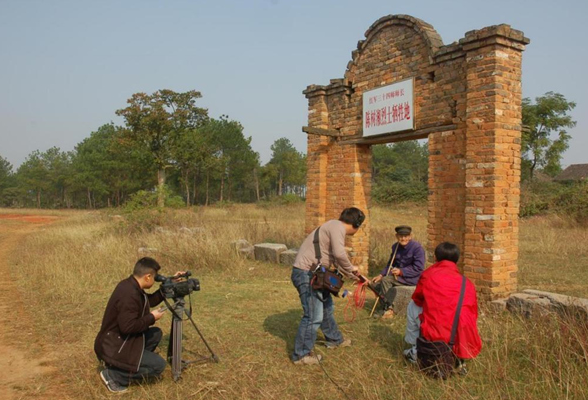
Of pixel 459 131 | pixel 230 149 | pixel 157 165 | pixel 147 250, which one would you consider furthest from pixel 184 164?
pixel 459 131

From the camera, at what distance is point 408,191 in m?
34.9

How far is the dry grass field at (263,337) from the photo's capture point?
4.18m

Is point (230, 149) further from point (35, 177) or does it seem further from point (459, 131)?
point (459, 131)

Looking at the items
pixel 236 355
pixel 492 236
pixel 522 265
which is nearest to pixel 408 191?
pixel 522 265

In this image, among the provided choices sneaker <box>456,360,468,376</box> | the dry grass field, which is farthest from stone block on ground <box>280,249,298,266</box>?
sneaker <box>456,360,468,376</box>

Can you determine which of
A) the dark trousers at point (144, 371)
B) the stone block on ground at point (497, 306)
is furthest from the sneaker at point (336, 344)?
the stone block on ground at point (497, 306)

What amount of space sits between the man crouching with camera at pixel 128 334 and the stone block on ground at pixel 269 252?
7.31m

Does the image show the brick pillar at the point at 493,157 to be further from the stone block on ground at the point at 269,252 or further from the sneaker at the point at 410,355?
the stone block on ground at the point at 269,252

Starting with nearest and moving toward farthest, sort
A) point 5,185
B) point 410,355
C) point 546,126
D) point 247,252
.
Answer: point 410,355 → point 247,252 → point 546,126 → point 5,185

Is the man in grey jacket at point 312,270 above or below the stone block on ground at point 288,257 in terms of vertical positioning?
above

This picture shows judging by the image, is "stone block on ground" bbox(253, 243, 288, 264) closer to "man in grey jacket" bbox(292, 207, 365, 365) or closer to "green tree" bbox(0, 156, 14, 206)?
"man in grey jacket" bbox(292, 207, 365, 365)

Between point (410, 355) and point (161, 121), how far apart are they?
103ft

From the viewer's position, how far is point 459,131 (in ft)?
24.5

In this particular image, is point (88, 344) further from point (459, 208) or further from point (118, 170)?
point (118, 170)
